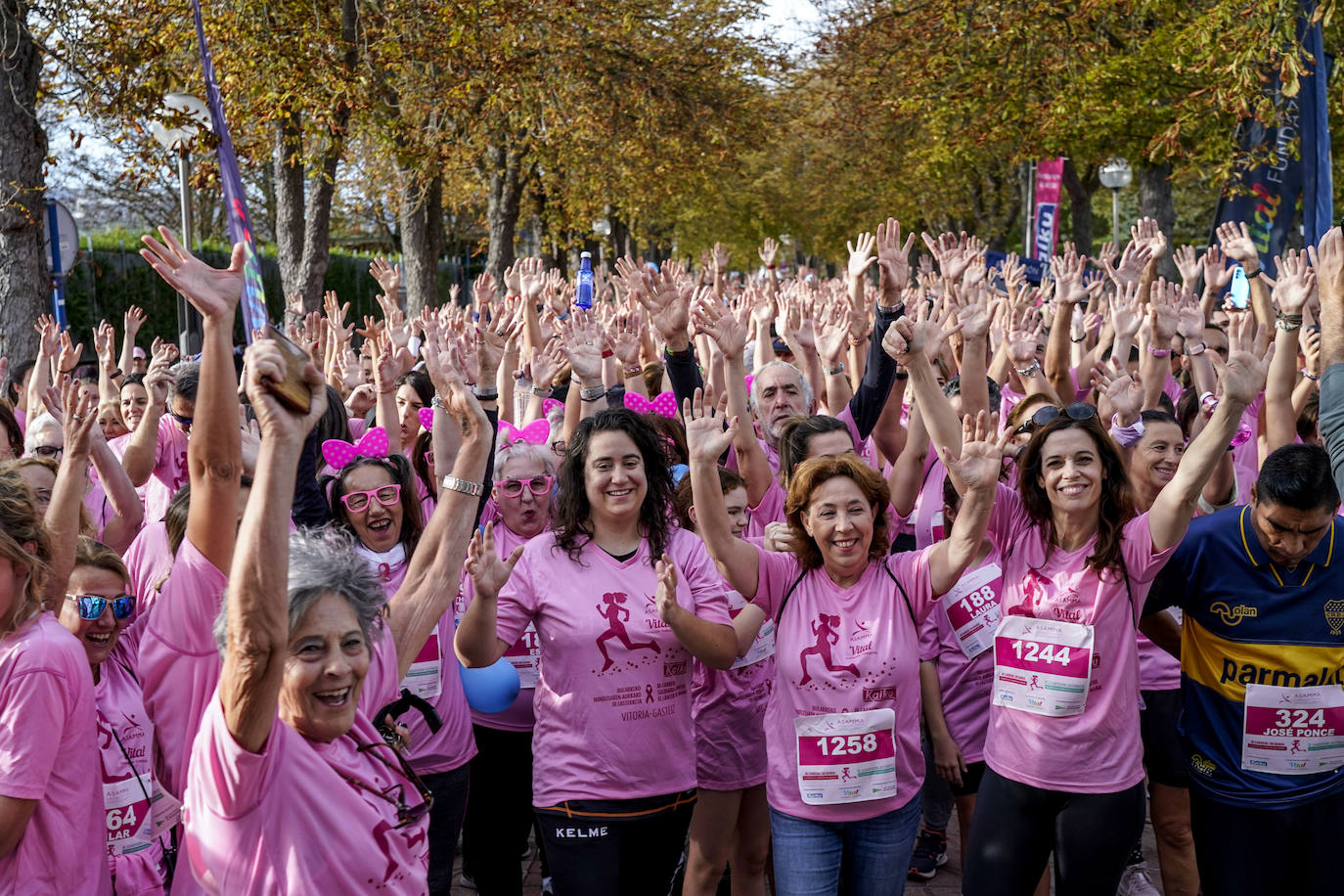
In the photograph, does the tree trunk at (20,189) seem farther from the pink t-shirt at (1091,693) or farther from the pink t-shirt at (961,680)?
the pink t-shirt at (1091,693)

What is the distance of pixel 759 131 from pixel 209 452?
878 inches

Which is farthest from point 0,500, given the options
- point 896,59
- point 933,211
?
point 933,211

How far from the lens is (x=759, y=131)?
24.0 meters

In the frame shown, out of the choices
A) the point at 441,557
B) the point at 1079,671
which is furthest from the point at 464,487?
the point at 1079,671

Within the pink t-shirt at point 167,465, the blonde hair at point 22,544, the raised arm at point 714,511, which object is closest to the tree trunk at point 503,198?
the pink t-shirt at point 167,465

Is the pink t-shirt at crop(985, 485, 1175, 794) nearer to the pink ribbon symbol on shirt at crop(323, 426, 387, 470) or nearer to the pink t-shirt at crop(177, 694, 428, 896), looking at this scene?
the pink t-shirt at crop(177, 694, 428, 896)

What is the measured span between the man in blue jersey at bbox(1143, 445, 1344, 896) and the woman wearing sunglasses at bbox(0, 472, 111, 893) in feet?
10.2

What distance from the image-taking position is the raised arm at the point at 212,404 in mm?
2557

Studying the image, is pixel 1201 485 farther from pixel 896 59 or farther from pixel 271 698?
pixel 896 59

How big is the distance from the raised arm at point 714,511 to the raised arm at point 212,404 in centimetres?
155

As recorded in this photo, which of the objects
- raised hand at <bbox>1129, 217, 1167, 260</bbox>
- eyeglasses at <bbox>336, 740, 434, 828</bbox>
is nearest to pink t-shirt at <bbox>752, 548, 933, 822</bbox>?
eyeglasses at <bbox>336, 740, 434, 828</bbox>

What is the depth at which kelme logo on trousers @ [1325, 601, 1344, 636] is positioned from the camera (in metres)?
3.76

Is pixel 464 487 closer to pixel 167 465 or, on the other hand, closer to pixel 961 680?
pixel 961 680

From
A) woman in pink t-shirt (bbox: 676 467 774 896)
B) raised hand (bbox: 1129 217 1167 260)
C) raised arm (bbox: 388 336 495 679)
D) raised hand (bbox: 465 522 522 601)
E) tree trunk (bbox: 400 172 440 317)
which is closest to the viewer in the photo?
raised arm (bbox: 388 336 495 679)
